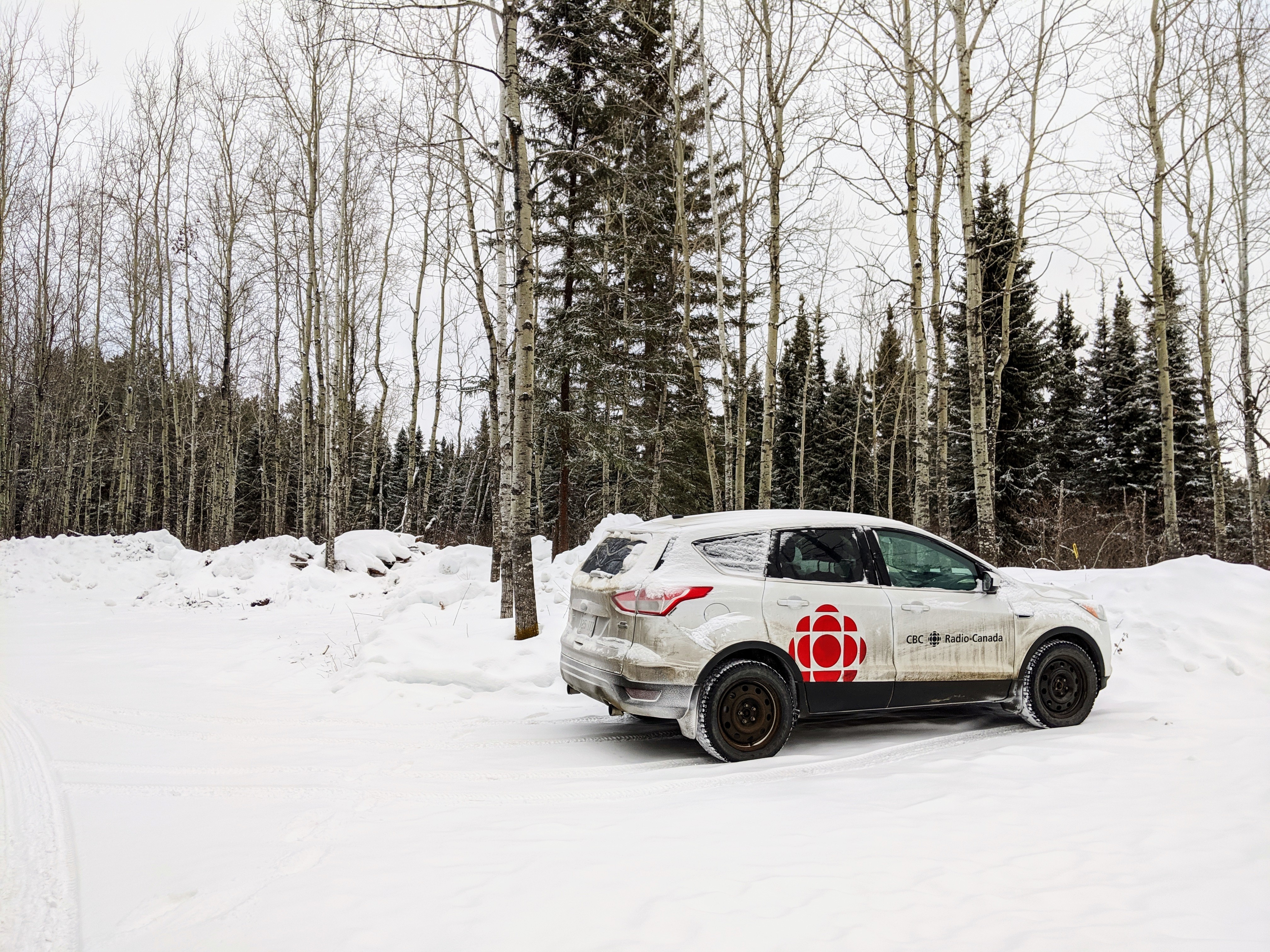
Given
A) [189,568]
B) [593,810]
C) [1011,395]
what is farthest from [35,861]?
[1011,395]

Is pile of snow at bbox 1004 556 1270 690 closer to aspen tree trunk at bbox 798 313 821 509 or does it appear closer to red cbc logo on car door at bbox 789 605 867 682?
red cbc logo on car door at bbox 789 605 867 682

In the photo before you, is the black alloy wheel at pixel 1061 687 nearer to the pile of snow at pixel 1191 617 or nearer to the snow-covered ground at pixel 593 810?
the snow-covered ground at pixel 593 810

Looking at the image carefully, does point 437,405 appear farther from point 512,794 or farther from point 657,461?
Answer: point 512,794

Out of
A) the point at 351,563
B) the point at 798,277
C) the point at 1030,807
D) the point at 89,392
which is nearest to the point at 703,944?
the point at 1030,807

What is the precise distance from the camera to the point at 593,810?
4250 mm

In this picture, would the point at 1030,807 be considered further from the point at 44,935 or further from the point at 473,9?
the point at 473,9

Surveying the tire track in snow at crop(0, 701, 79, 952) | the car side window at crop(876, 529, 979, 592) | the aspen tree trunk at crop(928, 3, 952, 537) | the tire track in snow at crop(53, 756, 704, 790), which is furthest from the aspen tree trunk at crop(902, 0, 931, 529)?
the tire track in snow at crop(0, 701, 79, 952)

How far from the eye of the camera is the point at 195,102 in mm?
24188

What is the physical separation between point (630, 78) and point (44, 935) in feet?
60.1

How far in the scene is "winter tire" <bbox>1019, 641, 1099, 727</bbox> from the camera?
6.12 m

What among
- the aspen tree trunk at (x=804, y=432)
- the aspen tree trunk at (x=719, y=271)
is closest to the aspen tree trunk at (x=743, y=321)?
the aspen tree trunk at (x=719, y=271)

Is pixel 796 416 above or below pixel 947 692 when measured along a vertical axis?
above

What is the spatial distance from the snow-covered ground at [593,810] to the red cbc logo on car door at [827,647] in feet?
2.07

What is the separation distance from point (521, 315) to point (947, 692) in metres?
6.37
